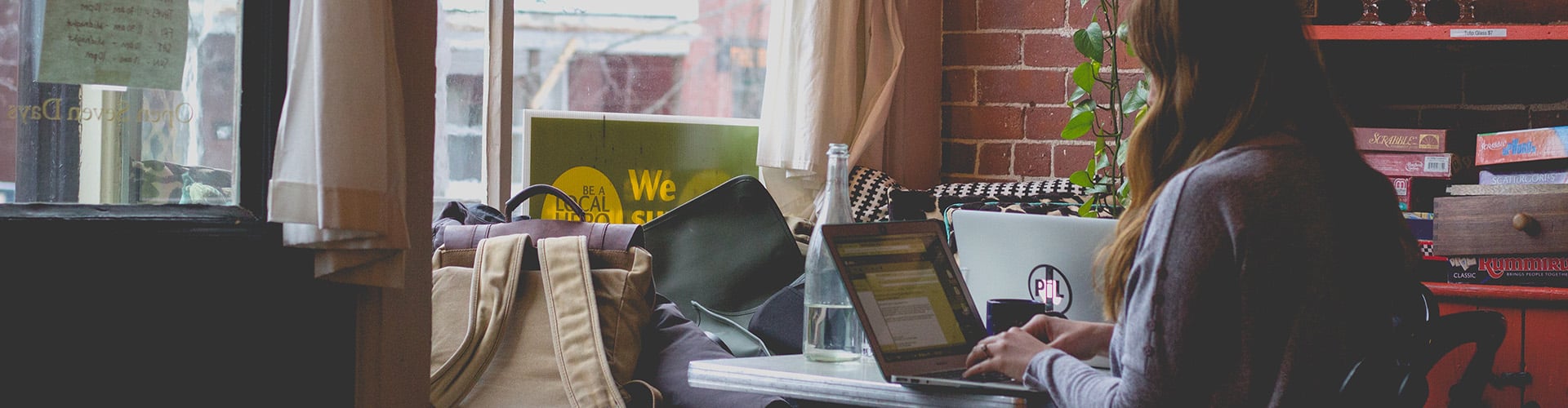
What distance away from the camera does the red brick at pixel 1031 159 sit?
274 cm

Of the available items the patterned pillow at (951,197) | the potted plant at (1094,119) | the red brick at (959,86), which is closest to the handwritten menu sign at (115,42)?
the patterned pillow at (951,197)

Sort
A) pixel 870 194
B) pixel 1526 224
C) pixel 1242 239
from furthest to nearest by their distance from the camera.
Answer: pixel 870 194, pixel 1526 224, pixel 1242 239

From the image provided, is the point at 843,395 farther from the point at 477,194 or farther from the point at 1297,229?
the point at 477,194

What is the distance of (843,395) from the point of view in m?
1.19

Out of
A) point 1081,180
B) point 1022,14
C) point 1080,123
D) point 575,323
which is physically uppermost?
point 1022,14

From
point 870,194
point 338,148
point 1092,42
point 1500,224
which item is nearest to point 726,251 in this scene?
point 870,194

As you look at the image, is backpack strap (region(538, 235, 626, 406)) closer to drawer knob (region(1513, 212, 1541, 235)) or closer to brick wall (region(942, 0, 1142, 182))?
brick wall (region(942, 0, 1142, 182))

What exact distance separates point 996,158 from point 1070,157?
0.17m

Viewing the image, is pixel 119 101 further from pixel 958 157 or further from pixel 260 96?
pixel 958 157

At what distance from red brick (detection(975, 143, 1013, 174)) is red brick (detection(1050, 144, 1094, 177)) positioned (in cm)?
10

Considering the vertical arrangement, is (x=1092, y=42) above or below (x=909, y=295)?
above

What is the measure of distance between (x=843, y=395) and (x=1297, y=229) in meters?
0.43

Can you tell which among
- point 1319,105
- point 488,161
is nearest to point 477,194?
point 488,161

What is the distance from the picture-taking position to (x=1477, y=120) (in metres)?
2.48
